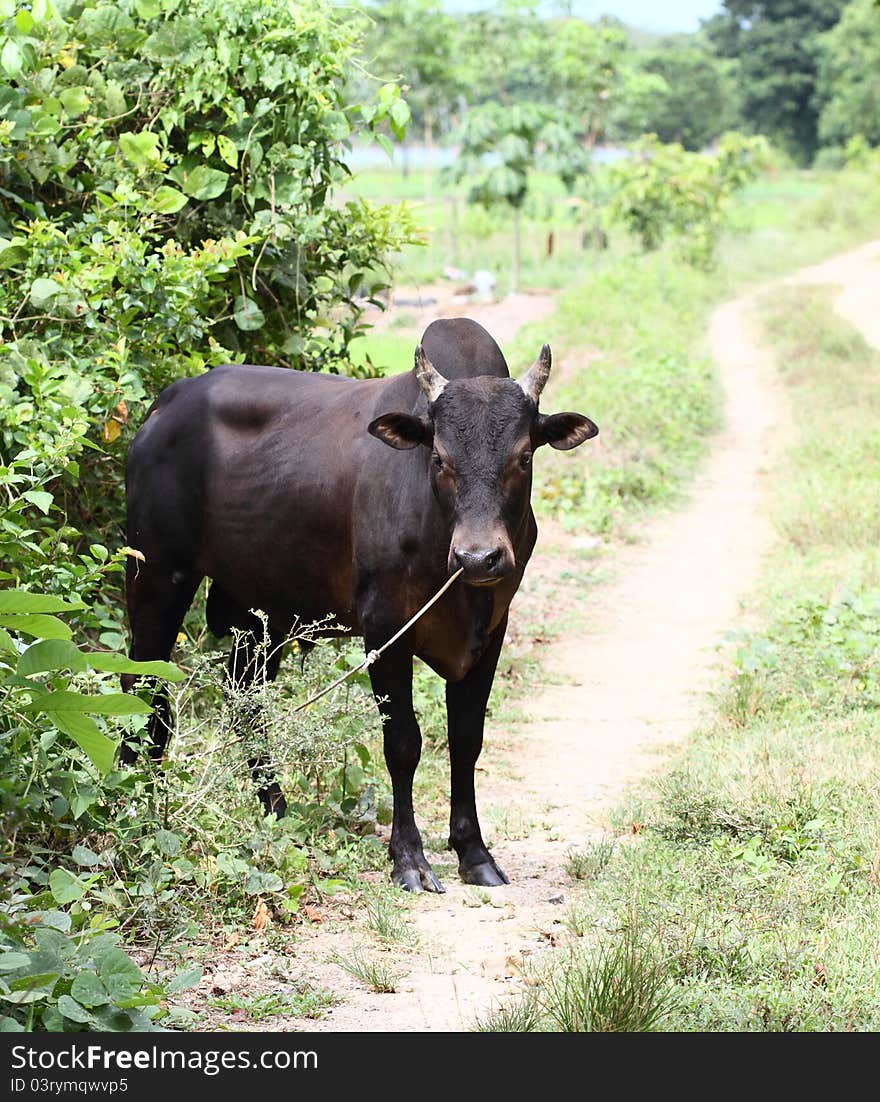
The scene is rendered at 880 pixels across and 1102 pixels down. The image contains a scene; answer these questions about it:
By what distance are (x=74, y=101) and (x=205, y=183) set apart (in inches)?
25.3

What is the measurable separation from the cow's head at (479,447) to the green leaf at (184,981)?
1.46 meters

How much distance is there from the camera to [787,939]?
4305 mm

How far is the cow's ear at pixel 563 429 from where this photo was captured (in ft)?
16.5

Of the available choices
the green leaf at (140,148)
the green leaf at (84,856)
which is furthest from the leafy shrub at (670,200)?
the green leaf at (84,856)

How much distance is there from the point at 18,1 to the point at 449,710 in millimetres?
3625

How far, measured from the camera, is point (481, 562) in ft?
15.1

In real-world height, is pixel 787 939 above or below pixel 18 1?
below

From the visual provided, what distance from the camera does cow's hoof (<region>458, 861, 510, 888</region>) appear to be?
5.16m

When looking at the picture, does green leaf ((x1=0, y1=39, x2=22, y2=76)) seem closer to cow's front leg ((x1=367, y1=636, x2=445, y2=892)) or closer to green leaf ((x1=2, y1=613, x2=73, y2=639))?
cow's front leg ((x1=367, y1=636, x2=445, y2=892))

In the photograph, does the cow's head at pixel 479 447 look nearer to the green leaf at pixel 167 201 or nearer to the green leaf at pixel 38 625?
the green leaf at pixel 38 625

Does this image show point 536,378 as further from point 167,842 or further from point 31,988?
point 31,988

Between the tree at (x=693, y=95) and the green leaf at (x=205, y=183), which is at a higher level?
the green leaf at (x=205, y=183)
